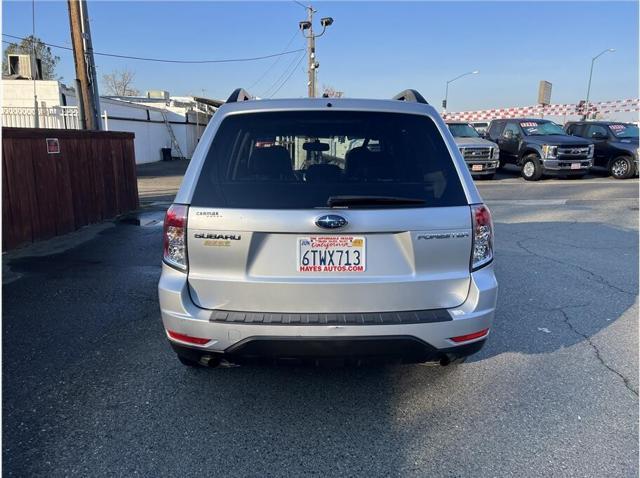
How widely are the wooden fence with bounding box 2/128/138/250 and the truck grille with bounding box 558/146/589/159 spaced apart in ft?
44.2

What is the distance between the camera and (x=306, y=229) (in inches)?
99.0

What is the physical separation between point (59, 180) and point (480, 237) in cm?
759

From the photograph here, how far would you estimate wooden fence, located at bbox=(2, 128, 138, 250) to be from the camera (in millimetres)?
7002

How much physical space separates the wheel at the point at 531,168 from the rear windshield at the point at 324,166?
15164mm

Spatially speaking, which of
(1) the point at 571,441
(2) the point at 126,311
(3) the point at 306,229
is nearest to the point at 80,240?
(2) the point at 126,311

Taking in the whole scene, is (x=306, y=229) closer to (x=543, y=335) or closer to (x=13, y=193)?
(x=543, y=335)

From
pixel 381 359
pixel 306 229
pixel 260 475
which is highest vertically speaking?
pixel 306 229

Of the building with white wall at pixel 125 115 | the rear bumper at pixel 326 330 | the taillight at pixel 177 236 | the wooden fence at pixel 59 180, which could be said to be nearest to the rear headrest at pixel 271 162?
A: the taillight at pixel 177 236

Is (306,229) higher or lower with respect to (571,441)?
higher

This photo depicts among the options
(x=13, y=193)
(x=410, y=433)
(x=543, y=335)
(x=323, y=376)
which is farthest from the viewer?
(x=13, y=193)

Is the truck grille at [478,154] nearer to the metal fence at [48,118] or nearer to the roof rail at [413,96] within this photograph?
the metal fence at [48,118]

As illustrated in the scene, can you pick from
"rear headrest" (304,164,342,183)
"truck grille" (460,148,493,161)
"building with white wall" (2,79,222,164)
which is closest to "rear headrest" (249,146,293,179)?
"rear headrest" (304,164,342,183)

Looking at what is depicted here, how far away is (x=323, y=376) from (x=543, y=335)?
2.00 metres

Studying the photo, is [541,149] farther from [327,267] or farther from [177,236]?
[177,236]
